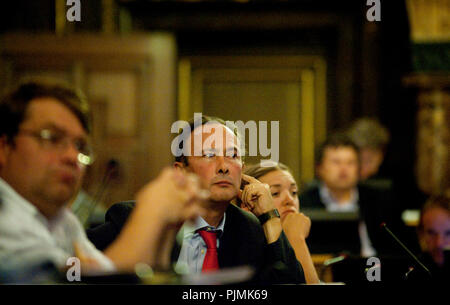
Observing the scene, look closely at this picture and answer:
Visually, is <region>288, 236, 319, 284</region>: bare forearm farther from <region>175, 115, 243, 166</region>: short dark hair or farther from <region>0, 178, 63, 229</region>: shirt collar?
<region>0, 178, 63, 229</region>: shirt collar

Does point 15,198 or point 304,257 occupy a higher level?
point 15,198

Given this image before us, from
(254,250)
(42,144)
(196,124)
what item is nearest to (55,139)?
(42,144)

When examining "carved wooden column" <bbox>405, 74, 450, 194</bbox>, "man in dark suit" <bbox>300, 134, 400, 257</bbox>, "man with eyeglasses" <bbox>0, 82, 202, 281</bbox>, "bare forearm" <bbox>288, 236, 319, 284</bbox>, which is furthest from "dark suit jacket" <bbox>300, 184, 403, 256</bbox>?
"man with eyeglasses" <bbox>0, 82, 202, 281</bbox>

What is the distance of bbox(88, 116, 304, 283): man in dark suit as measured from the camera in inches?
49.5

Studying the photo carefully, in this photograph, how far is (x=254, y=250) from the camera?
1343 mm

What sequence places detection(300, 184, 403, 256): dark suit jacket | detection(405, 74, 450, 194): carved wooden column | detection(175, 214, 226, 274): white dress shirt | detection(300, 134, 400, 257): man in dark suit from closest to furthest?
detection(175, 214, 226, 274): white dress shirt, detection(300, 184, 403, 256): dark suit jacket, detection(300, 134, 400, 257): man in dark suit, detection(405, 74, 450, 194): carved wooden column

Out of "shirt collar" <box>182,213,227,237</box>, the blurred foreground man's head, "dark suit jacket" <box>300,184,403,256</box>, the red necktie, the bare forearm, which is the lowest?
"dark suit jacket" <box>300,184,403,256</box>

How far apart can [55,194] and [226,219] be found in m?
0.51

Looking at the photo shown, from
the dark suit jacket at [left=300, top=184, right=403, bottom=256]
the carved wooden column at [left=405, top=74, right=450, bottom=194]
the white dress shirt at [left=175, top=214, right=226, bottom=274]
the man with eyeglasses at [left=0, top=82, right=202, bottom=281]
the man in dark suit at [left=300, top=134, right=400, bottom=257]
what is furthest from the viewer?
the carved wooden column at [left=405, top=74, right=450, bottom=194]

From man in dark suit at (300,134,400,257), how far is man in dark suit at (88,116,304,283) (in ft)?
6.83

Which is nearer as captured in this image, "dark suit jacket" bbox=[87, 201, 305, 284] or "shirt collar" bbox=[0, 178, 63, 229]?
"shirt collar" bbox=[0, 178, 63, 229]

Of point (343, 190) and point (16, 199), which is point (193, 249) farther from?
point (343, 190)

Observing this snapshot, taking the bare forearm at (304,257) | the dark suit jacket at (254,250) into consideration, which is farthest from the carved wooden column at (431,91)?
the dark suit jacket at (254,250)
